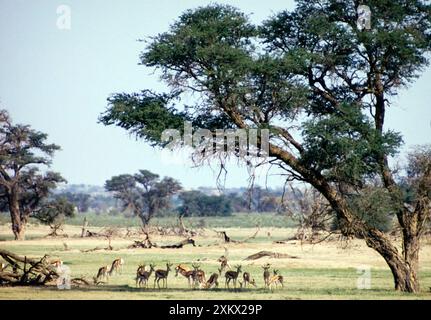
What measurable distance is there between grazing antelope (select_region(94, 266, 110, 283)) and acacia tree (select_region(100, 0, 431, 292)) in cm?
425

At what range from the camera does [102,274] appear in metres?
23.5

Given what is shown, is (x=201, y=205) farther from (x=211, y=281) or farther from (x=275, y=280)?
(x=211, y=281)

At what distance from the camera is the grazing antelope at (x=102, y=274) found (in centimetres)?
2322

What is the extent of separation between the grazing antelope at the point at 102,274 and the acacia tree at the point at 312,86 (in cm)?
425

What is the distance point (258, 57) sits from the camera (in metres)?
22.0

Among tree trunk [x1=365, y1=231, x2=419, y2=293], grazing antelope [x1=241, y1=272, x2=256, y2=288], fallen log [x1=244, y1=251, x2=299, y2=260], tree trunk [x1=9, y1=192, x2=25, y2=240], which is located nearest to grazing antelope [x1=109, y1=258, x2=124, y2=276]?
grazing antelope [x1=241, y1=272, x2=256, y2=288]

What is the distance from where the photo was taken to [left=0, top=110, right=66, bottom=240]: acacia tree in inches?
2067

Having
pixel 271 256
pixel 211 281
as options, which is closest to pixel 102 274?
pixel 211 281

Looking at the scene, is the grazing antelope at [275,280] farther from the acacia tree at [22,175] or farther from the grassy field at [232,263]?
the acacia tree at [22,175]

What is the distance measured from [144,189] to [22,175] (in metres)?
27.7

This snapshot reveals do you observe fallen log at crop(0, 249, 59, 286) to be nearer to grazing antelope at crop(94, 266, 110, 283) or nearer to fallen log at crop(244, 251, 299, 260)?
grazing antelope at crop(94, 266, 110, 283)
